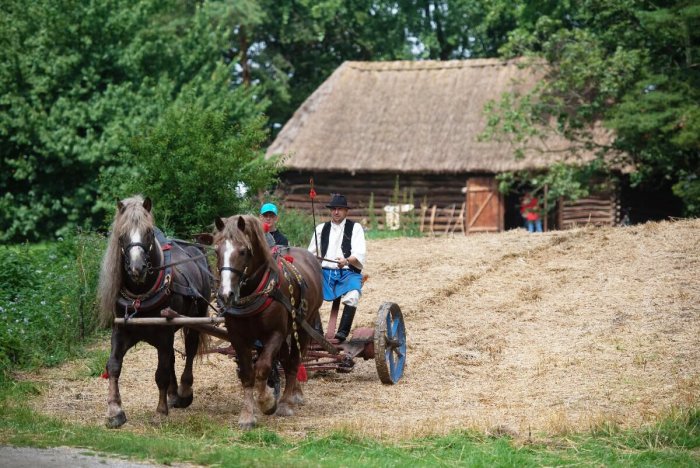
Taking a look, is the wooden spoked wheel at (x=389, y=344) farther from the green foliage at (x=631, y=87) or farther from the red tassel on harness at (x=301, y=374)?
the green foliage at (x=631, y=87)

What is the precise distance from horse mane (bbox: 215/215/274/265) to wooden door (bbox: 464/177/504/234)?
20730 millimetres

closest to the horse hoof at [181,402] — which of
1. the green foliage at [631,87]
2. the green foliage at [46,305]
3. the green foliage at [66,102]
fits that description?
the green foliage at [46,305]

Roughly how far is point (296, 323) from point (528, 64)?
Answer: 56.2 feet

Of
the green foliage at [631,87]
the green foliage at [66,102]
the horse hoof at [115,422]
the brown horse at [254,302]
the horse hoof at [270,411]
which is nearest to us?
the brown horse at [254,302]

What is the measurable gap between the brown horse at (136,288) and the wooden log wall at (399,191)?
797 inches

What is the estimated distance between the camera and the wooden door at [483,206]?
29.7 metres

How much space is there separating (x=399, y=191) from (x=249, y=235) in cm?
2161

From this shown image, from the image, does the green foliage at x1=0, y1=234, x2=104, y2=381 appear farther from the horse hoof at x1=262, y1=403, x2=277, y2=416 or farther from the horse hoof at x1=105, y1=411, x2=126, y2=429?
the horse hoof at x1=262, y1=403, x2=277, y2=416

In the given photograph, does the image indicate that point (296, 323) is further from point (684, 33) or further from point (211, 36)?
point (211, 36)

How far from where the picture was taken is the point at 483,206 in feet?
97.7

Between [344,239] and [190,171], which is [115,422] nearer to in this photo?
[344,239]

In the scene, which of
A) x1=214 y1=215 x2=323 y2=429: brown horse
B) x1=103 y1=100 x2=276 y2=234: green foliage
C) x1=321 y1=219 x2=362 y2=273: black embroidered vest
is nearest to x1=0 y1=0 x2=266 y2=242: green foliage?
x1=103 y1=100 x2=276 y2=234: green foliage

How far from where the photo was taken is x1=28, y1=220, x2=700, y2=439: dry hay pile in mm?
9766

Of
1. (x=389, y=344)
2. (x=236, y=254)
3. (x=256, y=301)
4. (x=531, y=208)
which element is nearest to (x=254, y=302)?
(x=256, y=301)
